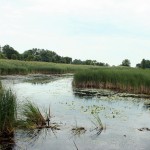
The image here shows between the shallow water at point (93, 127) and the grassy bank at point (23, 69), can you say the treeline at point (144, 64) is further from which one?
the shallow water at point (93, 127)

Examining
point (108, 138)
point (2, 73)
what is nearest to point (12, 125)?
point (108, 138)

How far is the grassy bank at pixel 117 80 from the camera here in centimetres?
2375

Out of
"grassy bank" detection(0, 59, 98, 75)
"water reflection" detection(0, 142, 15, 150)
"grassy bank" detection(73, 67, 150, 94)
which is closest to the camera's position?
"water reflection" detection(0, 142, 15, 150)

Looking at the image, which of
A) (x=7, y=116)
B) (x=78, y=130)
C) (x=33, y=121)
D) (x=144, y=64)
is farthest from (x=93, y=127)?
(x=144, y=64)

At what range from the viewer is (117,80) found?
25.3m

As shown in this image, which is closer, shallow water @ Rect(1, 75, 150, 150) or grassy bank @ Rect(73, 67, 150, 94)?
shallow water @ Rect(1, 75, 150, 150)

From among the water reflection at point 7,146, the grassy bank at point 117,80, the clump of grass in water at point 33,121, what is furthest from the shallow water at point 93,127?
the grassy bank at point 117,80

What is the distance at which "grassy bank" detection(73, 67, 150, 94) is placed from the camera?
23.7 meters

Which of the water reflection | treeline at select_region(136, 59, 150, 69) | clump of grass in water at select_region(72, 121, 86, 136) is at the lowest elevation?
the water reflection

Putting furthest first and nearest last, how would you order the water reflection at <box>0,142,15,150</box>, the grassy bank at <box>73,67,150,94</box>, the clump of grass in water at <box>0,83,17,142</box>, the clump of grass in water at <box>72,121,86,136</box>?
the grassy bank at <box>73,67,150,94</box> → the clump of grass in water at <box>72,121,86,136</box> → the clump of grass in water at <box>0,83,17,142</box> → the water reflection at <box>0,142,15,150</box>

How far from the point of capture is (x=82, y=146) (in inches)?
391

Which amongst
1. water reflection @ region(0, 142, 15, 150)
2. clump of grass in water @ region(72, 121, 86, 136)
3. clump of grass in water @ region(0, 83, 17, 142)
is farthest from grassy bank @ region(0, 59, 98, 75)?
water reflection @ region(0, 142, 15, 150)

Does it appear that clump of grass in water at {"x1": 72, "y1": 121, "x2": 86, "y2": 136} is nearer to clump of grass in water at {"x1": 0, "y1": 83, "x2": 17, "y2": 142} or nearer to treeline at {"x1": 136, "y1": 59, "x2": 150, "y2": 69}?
clump of grass in water at {"x1": 0, "y1": 83, "x2": 17, "y2": 142}

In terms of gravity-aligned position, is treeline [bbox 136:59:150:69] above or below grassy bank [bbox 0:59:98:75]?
above
